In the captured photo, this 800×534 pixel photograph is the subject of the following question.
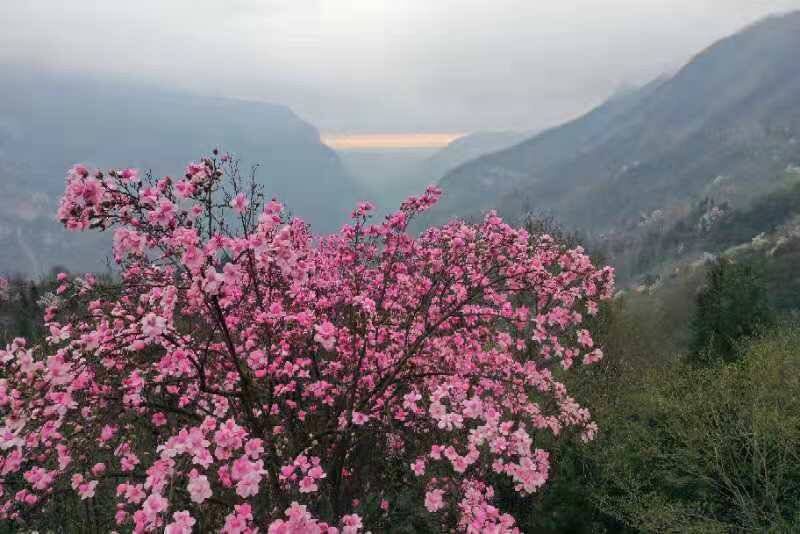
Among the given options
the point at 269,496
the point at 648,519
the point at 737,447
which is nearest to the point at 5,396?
the point at 269,496

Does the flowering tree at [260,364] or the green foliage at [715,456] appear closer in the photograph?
the flowering tree at [260,364]

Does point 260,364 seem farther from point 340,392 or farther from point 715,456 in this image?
point 715,456

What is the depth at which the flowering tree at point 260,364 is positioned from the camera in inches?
218

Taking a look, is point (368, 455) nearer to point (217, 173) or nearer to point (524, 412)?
point (524, 412)

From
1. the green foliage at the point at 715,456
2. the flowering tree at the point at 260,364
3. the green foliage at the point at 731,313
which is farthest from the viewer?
the green foliage at the point at 731,313

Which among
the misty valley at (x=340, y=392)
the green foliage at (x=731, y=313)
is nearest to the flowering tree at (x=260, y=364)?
the misty valley at (x=340, y=392)

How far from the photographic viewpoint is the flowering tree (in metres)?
5.53

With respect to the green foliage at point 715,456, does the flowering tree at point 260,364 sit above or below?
above

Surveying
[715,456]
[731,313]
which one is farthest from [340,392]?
[731,313]

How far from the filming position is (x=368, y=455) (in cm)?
1187

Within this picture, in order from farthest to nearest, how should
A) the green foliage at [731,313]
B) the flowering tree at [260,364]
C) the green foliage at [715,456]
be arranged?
the green foliage at [731,313] < the green foliage at [715,456] < the flowering tree at [260,364]

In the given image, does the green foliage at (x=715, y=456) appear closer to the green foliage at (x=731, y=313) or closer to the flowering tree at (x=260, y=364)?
the flowering tree at (x=260, y=364)

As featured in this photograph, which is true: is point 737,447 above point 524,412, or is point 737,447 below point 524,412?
below

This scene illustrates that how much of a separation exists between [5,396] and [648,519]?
1427cm
